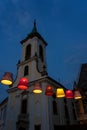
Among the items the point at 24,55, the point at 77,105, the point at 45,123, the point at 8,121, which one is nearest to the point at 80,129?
the point at 77,105

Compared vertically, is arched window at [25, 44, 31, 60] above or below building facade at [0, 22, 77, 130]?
above

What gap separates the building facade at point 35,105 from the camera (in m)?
19.4

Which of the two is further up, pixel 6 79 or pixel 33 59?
pixel 33 59

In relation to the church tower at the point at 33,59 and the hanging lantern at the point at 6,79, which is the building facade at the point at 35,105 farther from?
the hanging lantern at the point at 6,79

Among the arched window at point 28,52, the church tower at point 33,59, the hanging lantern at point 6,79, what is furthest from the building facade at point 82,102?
the arched window at point 28,52

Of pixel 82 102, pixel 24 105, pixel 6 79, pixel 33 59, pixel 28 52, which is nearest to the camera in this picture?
pixel 6 79

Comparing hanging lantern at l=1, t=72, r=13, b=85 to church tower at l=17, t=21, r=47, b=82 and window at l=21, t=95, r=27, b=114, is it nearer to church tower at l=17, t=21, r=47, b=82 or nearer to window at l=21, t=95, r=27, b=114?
window at l=21, t=95, r=27, b=114

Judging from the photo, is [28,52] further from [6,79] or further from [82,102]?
[6,79]

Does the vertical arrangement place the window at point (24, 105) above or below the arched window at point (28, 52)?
below

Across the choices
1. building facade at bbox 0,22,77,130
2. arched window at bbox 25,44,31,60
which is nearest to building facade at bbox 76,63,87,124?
building facade at bbox 0,22,77,130

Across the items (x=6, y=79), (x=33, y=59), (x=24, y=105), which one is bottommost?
(x=24, y=105)

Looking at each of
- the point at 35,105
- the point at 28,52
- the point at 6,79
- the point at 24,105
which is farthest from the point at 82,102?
the point at 28,52

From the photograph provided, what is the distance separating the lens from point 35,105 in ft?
67.9

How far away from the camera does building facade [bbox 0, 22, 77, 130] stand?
19411 mm
